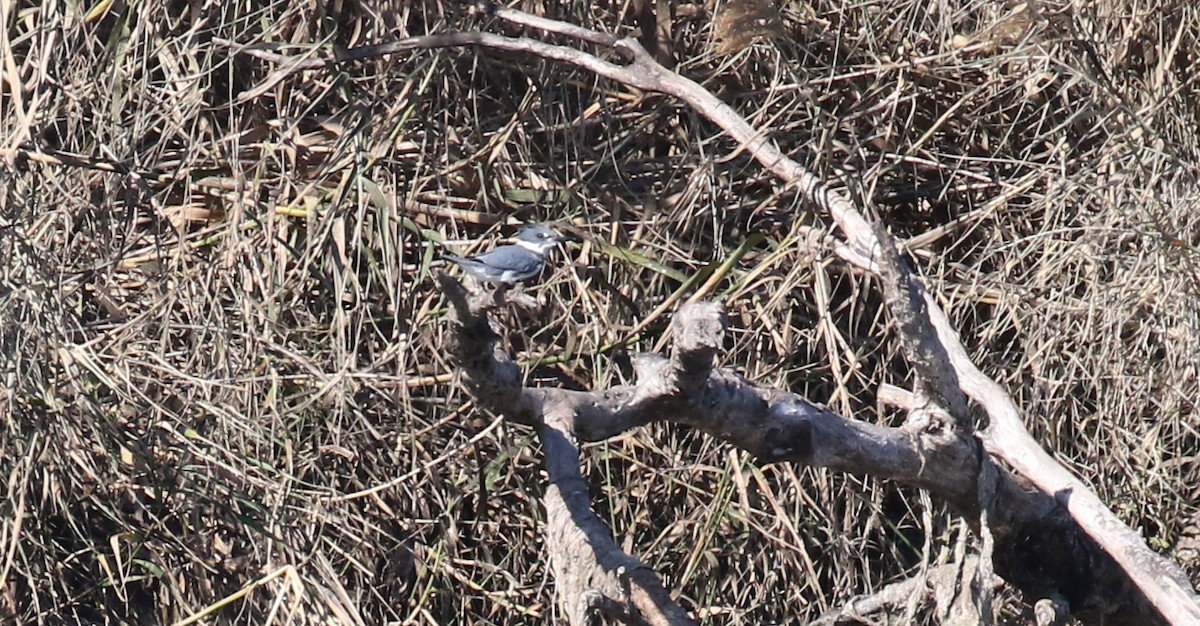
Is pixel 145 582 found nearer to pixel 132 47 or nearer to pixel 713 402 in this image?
pixel 132 47

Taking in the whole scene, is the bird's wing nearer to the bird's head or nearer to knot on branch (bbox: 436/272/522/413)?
the bird's head

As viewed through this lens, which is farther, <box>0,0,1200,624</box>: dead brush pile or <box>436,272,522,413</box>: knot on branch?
<box>0,0,1200,624</box>: dead brush pile

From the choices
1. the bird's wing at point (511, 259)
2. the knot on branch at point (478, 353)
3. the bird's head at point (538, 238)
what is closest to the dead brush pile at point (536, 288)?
the bird's head at point (538, 238)

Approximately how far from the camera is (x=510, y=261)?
1.81 meters

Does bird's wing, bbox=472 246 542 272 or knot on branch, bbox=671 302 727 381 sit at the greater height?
knot on branch, bbox=671 302 727 381

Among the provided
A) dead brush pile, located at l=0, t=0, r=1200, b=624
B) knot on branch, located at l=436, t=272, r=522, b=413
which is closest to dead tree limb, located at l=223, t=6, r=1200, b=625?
knot on branch, located at l=436, t=272, r=522, b=413

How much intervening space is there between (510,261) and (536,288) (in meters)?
0.35

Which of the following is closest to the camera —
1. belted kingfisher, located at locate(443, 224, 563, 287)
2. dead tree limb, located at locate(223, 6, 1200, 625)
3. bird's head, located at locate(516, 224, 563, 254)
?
dead tree limb, located at locate(223, 6, 1200, 625)

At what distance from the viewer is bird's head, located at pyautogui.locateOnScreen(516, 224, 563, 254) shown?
6.43 feet

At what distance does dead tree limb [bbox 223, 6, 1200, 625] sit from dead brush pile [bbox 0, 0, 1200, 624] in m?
0.21

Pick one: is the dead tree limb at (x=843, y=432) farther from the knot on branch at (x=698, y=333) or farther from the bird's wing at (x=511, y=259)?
the bird's wing at (x=511, y=259)

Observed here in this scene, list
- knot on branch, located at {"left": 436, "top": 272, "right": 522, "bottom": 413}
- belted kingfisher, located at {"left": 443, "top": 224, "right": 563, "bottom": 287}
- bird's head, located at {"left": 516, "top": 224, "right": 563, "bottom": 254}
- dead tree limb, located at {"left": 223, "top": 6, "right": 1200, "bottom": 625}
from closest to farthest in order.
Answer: knot on branch, located at {"left": 436, "top": 272, "right": 522, "bottom": 413}, dead tree limb, located at {"left": 223, "top": 6, "right": 1200, "bottom": 625}, belted kingfisher, located at {"left": 443, "top": 224, "right": 563, "bottom": 287}, bird's head, located at {"left": 516, "top": 224, "right": 563, "bottom": 254}

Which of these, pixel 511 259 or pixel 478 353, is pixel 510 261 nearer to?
pixel 511 259

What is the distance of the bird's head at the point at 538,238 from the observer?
1.96 m
